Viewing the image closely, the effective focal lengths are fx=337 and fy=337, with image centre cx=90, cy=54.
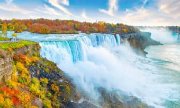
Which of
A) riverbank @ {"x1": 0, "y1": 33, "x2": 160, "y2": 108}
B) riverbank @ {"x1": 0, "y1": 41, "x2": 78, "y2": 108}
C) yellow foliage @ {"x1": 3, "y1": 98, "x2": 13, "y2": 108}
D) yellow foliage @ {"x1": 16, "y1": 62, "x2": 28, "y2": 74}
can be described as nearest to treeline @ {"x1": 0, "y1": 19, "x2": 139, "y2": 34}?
riverbank @ {"x1": 0, "y1": 33, "x2": 160, "y2": 108}

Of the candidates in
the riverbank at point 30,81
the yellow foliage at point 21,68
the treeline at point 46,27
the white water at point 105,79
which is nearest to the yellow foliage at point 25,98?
the riverbank at point 30,81

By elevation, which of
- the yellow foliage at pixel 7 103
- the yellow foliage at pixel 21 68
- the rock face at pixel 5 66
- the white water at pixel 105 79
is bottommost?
the white water at pixel 105 79

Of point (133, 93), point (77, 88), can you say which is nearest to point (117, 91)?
point (133, 93)

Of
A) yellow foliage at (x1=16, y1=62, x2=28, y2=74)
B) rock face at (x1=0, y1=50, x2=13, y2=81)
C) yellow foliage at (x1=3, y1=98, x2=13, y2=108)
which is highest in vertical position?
rock face at (x1=0, y1=50, x2=13, y2=81)

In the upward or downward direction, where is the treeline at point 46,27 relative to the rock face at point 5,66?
downward

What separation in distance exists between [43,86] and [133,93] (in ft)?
41.0

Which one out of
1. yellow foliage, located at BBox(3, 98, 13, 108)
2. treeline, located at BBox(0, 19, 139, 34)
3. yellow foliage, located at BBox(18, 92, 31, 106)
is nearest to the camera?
yellow foliage, located at BBox(3, 98, 13, 108)

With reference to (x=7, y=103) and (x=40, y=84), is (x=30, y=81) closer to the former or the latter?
(x=40, y=84)

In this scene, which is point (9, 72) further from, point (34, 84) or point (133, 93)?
point (133, 93)

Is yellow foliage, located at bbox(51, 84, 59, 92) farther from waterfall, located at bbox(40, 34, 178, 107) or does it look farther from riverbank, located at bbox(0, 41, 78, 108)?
waterfall, located at bbox(40, 34, 178, 107)

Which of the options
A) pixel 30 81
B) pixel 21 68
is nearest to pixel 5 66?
pixel 21 68

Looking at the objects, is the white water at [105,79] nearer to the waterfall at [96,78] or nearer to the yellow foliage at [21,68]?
the waterfall at [96,78]

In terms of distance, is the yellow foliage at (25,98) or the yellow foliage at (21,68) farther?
the yellow foliage at (21,68)

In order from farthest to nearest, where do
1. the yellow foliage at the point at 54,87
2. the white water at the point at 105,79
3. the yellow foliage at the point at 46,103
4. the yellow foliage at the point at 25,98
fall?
the white water at the point at 105,79 → the yellow foliage at the point at 54,87 → the yellow foliage at the point at 46,103 → the yellow foliage at the point at 25,98
